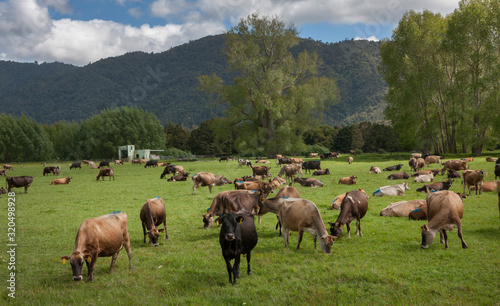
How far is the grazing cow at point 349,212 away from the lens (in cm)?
1014

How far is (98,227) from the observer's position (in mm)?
7855

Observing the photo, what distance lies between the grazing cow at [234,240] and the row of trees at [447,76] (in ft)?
160

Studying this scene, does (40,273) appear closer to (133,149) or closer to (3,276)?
(3,276)

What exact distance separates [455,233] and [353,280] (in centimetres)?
538

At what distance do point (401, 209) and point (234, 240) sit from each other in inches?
347

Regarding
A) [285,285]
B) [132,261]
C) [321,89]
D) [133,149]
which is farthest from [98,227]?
[133,149]

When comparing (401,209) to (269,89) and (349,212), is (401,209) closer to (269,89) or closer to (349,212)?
(349,212)

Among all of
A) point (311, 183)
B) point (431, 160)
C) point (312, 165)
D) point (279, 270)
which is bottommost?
point (279, 270)

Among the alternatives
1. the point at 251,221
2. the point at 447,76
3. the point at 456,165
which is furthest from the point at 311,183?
the point at 447,76

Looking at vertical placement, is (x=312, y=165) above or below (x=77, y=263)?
above

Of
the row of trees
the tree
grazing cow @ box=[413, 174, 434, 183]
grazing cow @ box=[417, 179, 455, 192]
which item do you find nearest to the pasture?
grazing cow @ box=[417, 179, 455, 192]

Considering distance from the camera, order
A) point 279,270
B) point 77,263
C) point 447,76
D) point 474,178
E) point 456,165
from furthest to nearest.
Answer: point 447,76 < point 456,165 < point 474,178 < point 279,270 < point 77,263

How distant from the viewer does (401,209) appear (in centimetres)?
1366

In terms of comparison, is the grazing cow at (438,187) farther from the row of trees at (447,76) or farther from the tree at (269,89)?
the tree at (269,89)
